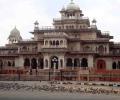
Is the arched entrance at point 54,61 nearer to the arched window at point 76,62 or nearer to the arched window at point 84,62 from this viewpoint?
the arched window at point 76,62

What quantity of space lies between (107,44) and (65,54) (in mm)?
11014

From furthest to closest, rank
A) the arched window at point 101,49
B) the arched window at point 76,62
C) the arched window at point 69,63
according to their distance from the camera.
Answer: the arched window at point 101,49 → the arched window at point 69,63 → the arched window at point 76,62

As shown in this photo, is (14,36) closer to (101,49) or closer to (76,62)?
(76,62)

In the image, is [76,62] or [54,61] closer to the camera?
[54,61]

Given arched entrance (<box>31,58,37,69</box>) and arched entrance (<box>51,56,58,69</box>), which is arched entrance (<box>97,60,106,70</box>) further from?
arched entrance (<box>31,58,37,69</box>)

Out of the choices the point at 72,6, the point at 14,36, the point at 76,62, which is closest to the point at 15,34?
the point at 14,36

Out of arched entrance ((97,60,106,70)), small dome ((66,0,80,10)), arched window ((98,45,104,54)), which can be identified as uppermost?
small dome ((66,0,80,10))

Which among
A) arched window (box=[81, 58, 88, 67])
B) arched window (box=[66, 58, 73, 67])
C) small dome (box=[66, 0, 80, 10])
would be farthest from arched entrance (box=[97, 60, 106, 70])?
small dome (box=[66, 0, 80, 10])

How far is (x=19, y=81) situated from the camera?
7475 cm

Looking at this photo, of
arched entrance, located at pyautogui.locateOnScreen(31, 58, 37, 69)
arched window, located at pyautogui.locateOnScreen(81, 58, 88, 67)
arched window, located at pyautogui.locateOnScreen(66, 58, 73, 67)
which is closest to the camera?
arched window, located at pyautogui.locateOnScreen(66, 58, 73, 67)

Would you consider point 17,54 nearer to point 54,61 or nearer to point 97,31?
point 54,61

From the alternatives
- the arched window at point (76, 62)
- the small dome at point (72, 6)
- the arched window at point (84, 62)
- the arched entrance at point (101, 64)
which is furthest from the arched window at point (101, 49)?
the small dome at point (72, 6)

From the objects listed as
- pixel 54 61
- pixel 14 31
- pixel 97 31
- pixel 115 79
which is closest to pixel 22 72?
pixel 54 61

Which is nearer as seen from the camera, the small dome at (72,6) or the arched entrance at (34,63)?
the arched entrance at (34,63)
